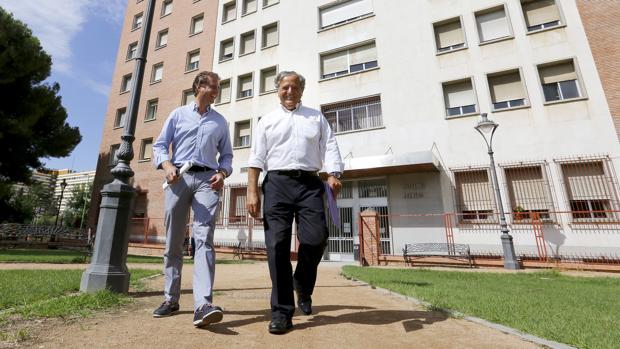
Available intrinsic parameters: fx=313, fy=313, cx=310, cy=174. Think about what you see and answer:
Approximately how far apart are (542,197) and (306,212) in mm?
11858

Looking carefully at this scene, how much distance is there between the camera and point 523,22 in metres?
12.8

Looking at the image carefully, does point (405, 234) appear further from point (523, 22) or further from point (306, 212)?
point (306, 212)

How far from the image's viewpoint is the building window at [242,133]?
18.1m

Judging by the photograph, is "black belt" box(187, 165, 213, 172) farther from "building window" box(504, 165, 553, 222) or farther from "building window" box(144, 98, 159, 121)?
"building window" box(144, 98, 159, 121)

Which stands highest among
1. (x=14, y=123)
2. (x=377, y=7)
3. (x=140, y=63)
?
(x=377, y=7)

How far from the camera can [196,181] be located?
278cm

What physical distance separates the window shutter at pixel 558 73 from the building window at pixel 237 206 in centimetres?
A: 1436

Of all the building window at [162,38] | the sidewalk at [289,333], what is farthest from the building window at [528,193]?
the building window at [162,38]

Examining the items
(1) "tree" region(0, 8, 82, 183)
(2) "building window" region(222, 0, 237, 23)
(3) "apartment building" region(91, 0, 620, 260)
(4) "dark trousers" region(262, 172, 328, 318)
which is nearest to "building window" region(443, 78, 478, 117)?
(3) "apartment building" region(91, 0, 620, 260)

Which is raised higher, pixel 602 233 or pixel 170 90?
pixel 170 90

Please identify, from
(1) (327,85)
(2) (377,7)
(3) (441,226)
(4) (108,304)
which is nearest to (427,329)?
(4) (108,304)

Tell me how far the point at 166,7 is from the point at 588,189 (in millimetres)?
28094

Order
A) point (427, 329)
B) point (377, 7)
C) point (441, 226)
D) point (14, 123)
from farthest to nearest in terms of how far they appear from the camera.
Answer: point (377, 7)
point (14, 123)
point (441, 226)
point (427, 329)

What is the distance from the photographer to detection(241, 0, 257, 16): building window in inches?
803
